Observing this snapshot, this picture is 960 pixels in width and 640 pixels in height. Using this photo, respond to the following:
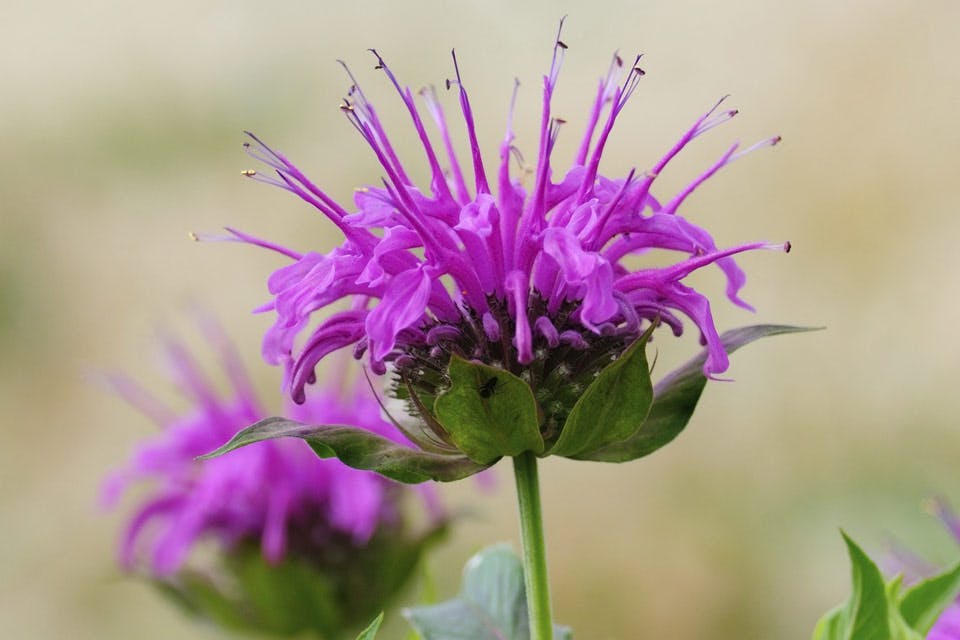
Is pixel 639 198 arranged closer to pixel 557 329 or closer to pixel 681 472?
pixel 557 329

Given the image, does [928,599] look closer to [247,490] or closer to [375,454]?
[375,454]

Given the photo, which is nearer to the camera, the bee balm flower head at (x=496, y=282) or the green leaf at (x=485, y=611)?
the bee balm flower head at (x=496, y=282)

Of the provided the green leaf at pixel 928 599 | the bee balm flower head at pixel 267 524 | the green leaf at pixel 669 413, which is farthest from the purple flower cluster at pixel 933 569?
the bee balm flower head at pixel 267 524

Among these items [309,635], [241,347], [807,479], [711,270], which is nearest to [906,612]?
[309,635]

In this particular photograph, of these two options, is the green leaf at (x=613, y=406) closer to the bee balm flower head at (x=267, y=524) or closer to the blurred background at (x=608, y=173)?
the bee balm flower head at (x=267, y=524)

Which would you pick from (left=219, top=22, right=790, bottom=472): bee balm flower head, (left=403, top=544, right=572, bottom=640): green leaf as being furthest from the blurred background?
(left=219, top=22, right=790, bottom=472): bee balm flower head

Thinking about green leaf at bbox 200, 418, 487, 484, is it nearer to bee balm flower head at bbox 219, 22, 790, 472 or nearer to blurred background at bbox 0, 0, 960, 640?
bee balm flower head at bbox 219, 22, 790, 472

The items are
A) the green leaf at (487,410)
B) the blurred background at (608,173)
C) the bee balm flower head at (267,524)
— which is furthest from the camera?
the blurred background at (608,173)
